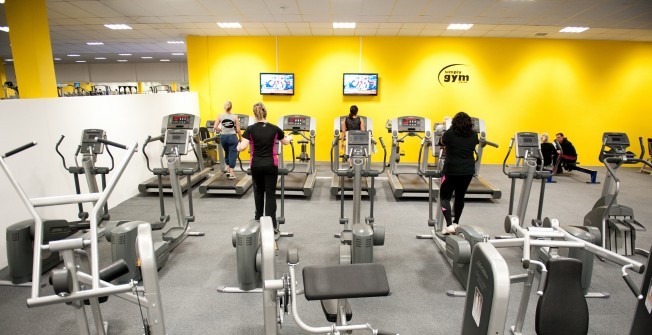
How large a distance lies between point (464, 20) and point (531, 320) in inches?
219

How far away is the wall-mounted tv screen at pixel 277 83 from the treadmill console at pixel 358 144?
15.7ft

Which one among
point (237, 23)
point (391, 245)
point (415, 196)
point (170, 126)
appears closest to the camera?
point (391, 245)

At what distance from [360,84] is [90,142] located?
5.80 m

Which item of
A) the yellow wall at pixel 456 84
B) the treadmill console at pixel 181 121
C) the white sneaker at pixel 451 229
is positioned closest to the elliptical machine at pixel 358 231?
the white sneaker at pixel 451 229

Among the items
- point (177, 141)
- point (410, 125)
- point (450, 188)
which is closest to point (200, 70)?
point (177, 141)

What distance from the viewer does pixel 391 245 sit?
13.9 ft

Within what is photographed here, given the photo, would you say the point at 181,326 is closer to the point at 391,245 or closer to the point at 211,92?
the point at 391,245

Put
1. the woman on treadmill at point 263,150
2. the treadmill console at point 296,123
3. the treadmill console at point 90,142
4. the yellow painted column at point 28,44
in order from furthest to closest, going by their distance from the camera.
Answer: the treadmill console at point 296,123, the yellow painted column at point 28,44, the treadmill console at point 90,142, the woman on treadmill at point 263,150

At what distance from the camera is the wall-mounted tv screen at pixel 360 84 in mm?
8383

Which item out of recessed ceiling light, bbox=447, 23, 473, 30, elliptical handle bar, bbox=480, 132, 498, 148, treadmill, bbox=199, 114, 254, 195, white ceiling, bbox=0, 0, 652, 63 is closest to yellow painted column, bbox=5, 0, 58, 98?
white ceiling, bbox=0, 0, 652, 63

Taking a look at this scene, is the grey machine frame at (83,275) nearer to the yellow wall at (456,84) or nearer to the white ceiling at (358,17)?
the white ceiling at (358,17)

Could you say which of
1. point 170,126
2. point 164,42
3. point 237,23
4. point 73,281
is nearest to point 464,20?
point 237,23

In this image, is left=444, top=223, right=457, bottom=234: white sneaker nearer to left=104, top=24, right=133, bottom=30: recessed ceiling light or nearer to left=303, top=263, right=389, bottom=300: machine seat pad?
left=303, top=263, right=389, bottom=300: machine seat pad

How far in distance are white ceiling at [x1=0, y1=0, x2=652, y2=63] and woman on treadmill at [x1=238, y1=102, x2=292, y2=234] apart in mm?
2721
